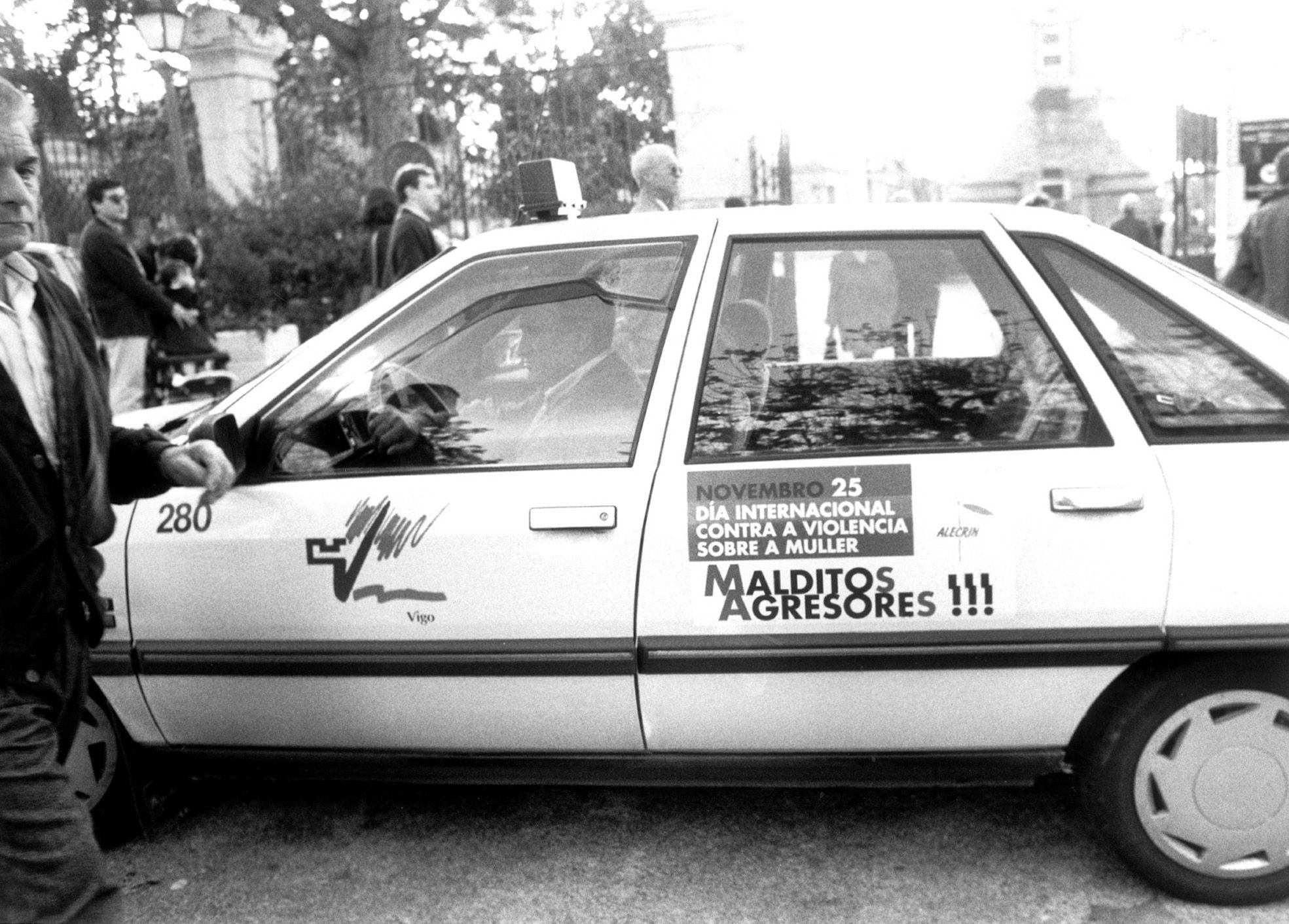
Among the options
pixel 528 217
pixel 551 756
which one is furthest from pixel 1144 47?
pixel 551 756

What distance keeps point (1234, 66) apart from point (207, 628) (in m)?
14.8

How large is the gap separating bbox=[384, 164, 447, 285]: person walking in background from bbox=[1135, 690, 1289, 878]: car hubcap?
4.59 meters

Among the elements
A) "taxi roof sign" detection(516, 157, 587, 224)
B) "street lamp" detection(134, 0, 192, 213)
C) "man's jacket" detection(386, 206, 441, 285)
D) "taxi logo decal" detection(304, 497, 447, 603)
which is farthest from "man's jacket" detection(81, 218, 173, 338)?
"taxi logo decal" detection(304, 497, 447, 603)

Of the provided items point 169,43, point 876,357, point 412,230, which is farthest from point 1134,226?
point 876,357

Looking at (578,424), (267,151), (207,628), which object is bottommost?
(207,628)

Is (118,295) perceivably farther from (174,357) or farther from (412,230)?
(412,230)

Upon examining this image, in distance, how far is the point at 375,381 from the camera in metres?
3.19

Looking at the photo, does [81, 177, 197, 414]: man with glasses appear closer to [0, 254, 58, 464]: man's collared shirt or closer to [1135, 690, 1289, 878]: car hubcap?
[0, 254, 58, 464]: man's collared shirt

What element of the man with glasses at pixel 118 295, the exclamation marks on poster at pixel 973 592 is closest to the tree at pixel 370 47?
the man with glasses at pixel 118 295

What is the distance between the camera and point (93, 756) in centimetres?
332

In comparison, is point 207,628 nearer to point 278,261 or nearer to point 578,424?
point 578,424

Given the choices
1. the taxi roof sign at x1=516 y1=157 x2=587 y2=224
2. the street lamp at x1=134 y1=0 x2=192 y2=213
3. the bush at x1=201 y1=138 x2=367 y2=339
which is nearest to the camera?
the taxi roof sign at x1=516 y1=157 x2=587 y2=224

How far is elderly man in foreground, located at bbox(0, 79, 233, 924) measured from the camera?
2.12 meters

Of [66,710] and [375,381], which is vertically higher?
[375,381]
